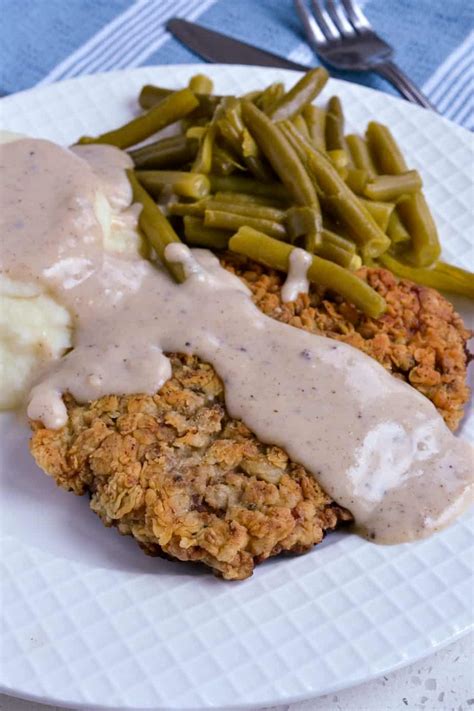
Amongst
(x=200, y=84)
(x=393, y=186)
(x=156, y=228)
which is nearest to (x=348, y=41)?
(x=200, y=84)

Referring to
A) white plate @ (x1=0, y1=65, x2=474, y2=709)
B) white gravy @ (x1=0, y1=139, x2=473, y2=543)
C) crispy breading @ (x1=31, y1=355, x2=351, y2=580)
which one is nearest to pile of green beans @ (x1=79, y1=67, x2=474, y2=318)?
white gravy @ (x1=0, y1=139, x2=473, y2=543)

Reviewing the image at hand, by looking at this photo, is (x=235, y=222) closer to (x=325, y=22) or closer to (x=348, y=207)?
(x=348, y=207)

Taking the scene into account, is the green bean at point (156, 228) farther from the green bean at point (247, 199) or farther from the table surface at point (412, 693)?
the table surface at point (412, 693)

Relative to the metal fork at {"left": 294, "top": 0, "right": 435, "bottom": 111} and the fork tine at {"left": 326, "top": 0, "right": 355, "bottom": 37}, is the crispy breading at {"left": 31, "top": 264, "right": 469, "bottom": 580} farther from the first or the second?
the fork tine at {"left": 326, "top": 0, "right": 355, "bottom": 37}

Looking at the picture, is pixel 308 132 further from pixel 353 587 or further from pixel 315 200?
pixel 353 587

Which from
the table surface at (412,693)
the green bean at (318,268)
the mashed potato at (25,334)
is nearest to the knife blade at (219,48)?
the green bean at (318,268)
